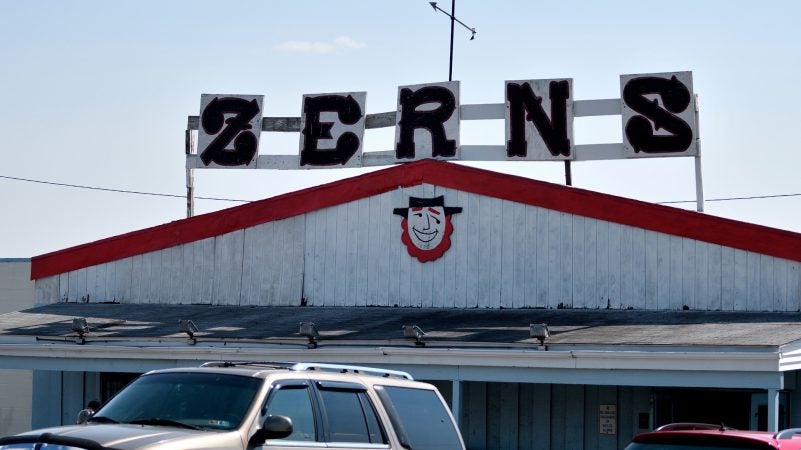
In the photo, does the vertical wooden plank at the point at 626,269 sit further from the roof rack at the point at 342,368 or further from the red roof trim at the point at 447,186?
the roof rack at the point at 342,368

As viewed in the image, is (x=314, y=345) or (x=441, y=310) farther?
(x=441, y=310)

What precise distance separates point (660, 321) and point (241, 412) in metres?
10.7

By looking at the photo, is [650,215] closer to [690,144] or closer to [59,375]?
[690,144]

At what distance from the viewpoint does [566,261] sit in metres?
20.1

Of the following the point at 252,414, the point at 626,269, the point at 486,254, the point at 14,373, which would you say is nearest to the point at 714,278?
the point at 626,269

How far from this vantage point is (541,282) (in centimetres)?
2027

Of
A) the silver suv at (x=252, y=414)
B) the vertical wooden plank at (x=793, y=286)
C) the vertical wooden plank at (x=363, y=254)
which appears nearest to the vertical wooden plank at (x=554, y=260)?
the vertical wooden plank at (x=363, y=254)

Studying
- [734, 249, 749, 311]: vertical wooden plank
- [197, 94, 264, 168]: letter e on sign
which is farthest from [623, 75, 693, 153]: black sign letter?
[197, 94, 264, 168]: letter e on sign

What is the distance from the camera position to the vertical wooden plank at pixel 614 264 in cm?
1967

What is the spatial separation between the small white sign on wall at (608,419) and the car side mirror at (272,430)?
10889 mm

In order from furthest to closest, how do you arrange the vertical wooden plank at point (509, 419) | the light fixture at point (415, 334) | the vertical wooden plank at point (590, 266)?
the vertical wooden plank at point (590, 266), the vertical wooden plank at point (509, 419), the light fixture at point (415, 334)

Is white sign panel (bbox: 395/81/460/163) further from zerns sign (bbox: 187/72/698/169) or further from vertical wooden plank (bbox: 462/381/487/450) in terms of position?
vertical wooden plank (bbox: 462/381/487/450)

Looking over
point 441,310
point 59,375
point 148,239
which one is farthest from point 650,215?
point 59,375

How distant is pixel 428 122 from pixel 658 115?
4234mm
